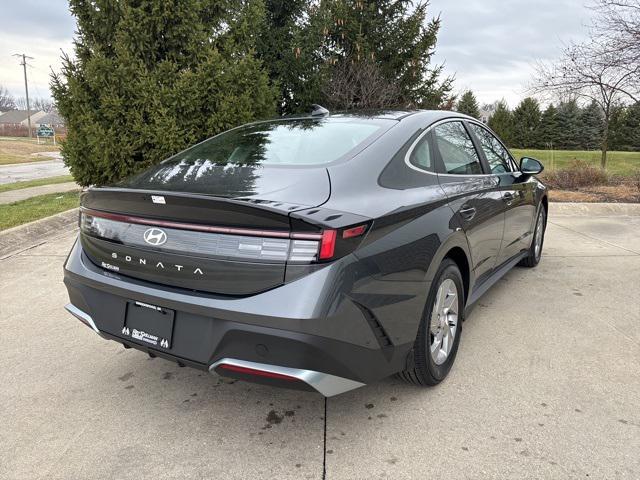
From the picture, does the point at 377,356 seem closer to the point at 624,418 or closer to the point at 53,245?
the point at 624,418

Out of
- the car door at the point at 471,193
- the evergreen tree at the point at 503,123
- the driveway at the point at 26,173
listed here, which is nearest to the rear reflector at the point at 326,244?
the car door at the point at 471,193

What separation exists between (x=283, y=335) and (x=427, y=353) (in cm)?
96

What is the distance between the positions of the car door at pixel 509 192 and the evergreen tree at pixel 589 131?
120 ft

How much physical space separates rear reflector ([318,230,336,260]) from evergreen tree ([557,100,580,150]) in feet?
128

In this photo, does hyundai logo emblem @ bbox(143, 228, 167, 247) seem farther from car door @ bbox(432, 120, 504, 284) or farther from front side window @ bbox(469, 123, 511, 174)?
front side window @ bbox(469, 123, 511, 174)

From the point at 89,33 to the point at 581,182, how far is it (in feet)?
34.2

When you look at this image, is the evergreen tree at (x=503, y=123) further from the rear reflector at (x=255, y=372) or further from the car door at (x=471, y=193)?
the rear reflector at (x=255, y=372)

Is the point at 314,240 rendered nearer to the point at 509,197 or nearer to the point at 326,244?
the point at 326,244

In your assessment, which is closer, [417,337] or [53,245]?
[417,337]

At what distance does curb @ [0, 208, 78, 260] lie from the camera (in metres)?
5.93

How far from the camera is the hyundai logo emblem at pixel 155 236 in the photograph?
2221mm

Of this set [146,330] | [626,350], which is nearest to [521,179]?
[626,350]

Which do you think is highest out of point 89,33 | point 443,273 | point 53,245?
point 89,33

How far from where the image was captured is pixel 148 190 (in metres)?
2.33
